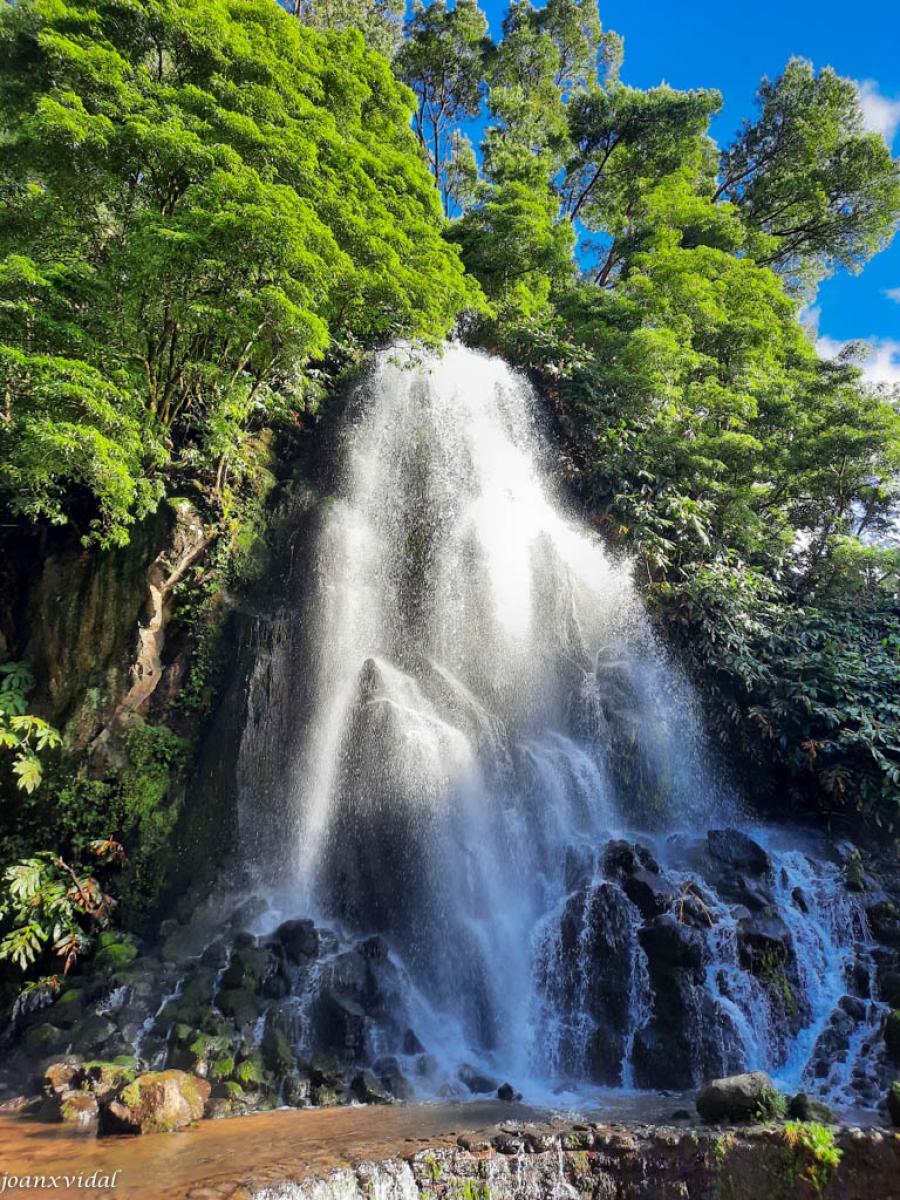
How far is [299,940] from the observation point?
723 centimetres

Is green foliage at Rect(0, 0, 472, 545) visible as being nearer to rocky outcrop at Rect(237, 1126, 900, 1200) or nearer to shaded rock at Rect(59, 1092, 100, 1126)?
shaded rock at Rect(59, 1092, 100, 1126)

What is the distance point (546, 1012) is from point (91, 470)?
26.1 feet

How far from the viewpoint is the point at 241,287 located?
816cm

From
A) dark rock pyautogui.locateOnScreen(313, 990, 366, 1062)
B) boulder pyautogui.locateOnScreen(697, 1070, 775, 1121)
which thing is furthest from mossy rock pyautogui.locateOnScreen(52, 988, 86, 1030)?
boulder pyautogui.locateOnScreen(697, 1070, 775, 1121)

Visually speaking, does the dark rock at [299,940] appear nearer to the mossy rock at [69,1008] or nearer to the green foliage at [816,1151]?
the mossy rock at [69,1008]

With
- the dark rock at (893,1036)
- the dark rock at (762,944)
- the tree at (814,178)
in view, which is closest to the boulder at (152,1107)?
the dark rock at (762,944)

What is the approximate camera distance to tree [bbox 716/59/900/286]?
64.8 ft

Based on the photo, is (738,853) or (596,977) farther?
(738,853)

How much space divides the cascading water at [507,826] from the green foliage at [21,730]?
2.69 metres

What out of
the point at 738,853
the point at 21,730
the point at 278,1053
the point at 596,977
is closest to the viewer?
the point at 278,1053

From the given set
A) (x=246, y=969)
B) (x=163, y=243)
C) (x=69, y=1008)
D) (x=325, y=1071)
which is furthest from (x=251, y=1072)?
(x=163, y=243)

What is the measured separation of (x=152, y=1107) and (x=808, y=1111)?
4.86m

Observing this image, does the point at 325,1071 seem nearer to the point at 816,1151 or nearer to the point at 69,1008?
the point at 69,1008

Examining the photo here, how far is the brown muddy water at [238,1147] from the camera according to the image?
3.89m
